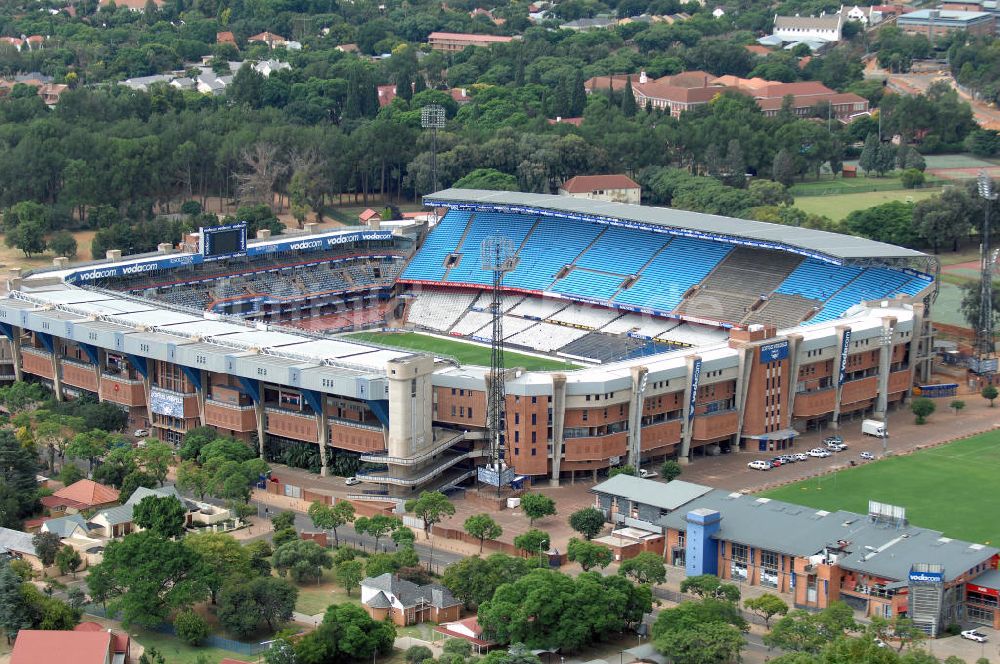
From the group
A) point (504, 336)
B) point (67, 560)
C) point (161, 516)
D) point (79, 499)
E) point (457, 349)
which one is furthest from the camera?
point (504, 336)

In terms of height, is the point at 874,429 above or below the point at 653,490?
below

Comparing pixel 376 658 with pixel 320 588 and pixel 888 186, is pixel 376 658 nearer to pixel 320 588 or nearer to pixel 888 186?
pixel 320 588

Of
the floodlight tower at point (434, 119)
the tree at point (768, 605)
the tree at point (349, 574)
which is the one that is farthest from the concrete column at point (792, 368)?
the floodlight tower at point (434, 119)

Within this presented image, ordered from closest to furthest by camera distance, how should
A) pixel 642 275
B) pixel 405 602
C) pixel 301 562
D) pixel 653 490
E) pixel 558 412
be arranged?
pixel 405 602 < pixel 301 562 < pixel 653 490 < pixel 558 412 < pixel 642 275

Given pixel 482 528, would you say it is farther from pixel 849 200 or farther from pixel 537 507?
pixel 849 200

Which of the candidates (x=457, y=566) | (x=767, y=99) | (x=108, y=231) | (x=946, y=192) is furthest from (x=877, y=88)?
(x=457, y=566)

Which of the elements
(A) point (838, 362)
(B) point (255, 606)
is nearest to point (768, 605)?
(B) point (255, 606)

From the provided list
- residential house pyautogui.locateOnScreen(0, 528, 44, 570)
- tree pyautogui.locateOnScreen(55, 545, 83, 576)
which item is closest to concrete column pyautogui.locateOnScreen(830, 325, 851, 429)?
tree pyautogui.locateOnScreen(55, 545, 83, 576)
